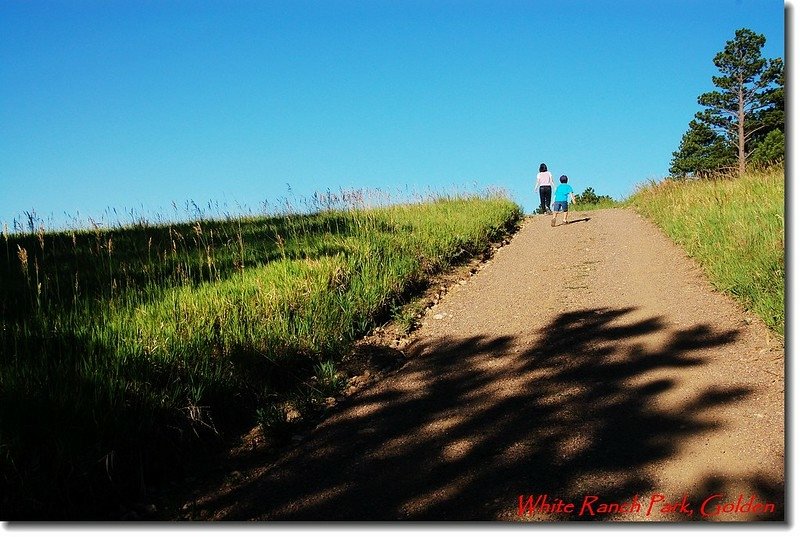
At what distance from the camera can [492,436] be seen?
4285mm

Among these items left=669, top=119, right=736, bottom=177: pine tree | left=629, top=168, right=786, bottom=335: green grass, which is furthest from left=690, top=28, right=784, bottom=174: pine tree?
left=629, top=168, right=786, bottom=335: green grass

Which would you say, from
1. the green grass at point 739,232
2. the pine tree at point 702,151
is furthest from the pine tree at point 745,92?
the green grass at point 739,232

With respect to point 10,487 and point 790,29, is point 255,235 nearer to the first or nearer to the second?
point 10,487

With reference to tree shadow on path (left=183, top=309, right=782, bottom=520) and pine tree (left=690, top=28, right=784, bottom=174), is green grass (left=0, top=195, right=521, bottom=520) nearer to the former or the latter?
tree shadow on path (left=183, top=309, right=782, bottom=520)

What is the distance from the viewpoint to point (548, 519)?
3.31 m

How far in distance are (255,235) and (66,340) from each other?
6.11 m

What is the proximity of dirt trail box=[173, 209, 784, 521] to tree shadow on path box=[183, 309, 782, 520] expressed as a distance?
0.04 feet

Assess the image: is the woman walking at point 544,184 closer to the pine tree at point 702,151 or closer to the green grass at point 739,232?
the green grass at point 739,232

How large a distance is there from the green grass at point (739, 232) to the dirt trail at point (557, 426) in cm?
26

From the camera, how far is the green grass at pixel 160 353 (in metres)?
3.87

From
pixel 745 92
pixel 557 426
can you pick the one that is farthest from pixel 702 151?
pixel 557 426

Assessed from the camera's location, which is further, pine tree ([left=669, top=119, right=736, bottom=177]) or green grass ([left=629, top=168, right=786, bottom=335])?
pine tree ([left=669, top=119, right=736, bottom=177])

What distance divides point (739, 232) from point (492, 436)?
561cm

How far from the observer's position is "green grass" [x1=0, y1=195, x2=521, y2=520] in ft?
12.7
